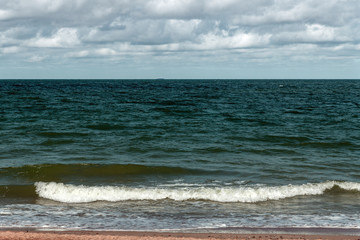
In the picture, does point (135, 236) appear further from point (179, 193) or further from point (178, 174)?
point (178, 174)

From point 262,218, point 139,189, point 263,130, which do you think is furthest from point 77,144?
point 262,218

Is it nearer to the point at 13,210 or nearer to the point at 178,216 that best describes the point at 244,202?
the point at 178,216

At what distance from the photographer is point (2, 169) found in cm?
1552

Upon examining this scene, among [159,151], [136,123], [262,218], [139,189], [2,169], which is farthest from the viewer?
[136,123]

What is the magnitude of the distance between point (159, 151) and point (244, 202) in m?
7.35

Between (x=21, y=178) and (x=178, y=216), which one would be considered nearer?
(x=178, y=216)

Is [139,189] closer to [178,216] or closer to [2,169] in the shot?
[178,216]

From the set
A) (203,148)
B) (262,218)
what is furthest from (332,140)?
(262,218)

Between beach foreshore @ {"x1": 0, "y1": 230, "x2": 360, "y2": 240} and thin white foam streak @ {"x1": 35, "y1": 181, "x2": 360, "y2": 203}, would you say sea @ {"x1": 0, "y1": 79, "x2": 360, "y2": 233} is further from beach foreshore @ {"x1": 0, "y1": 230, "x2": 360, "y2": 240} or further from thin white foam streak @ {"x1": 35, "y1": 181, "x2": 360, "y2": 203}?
beach foreshore @ {"x1": 0, "y1": 230, "x2": 360, "y2": 240}

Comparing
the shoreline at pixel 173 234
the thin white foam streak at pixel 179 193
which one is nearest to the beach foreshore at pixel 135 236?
the shoreline at pixel 173 234

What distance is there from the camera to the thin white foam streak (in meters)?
12.4

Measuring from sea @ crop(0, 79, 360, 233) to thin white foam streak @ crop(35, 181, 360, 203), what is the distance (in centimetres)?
3

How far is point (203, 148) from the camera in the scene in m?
19.2

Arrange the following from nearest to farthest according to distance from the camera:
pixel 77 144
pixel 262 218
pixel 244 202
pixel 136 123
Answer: pixel 262 218
pixel 244 202
pixel 77 144
pixel 136 123
